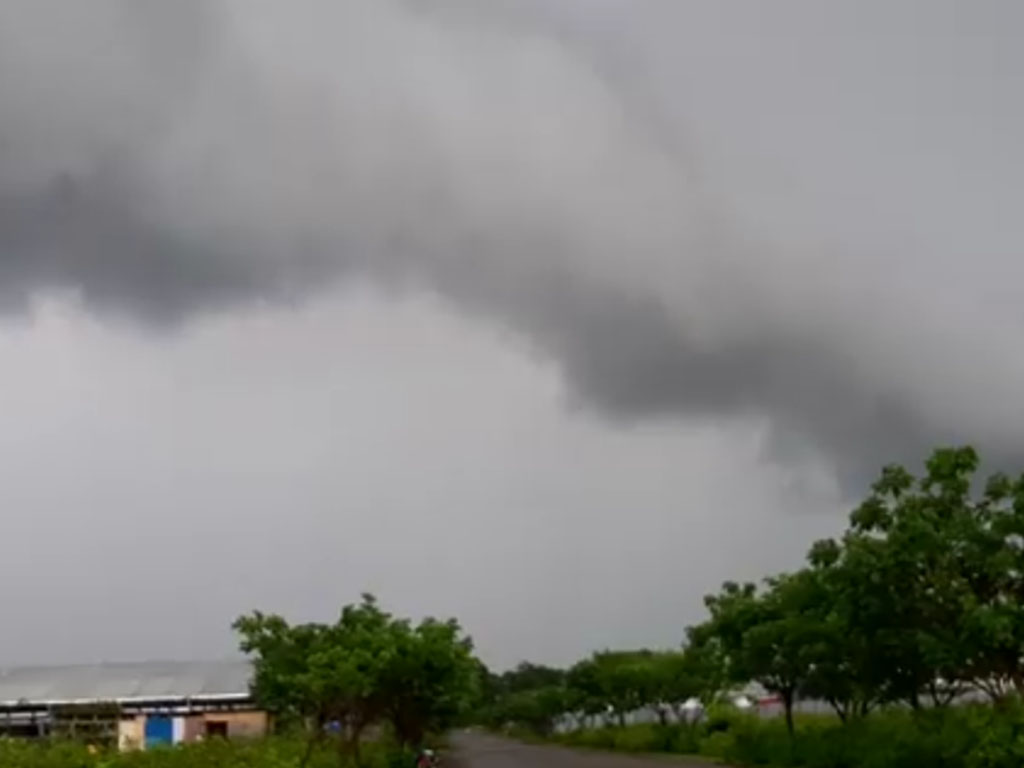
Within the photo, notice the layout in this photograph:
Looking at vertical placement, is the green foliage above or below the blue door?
below

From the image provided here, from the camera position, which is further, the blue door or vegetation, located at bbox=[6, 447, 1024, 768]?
the blue door

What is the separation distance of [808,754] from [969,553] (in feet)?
59.7

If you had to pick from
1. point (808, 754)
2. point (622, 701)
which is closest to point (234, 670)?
point (622, 701)

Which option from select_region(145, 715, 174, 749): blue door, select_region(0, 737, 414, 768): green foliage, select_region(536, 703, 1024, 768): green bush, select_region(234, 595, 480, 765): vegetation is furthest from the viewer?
select_region(145, 715, 174, 749): blue door

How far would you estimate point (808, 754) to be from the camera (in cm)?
4191

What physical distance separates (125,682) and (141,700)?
332cm

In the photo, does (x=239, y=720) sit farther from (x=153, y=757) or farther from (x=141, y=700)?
(x=153, y=757)

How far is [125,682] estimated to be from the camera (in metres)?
65.7

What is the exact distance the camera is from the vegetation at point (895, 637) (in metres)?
25.1

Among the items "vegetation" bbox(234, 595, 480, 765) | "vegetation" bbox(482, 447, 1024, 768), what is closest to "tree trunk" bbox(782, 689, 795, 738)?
"vegetation" bbox(482, 447, 1024, 768)

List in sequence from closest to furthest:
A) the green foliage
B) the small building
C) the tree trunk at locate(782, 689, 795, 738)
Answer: the green foliage, the tree trunk at locate(782, 689, 795, 738), the small building

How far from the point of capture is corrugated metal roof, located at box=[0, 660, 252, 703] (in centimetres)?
6344

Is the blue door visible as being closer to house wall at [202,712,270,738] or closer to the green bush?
house wall at [202,712,270,738]

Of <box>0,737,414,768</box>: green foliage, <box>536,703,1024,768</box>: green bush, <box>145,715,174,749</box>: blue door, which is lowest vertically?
<box>536,703,1024,768</box>: green bush
